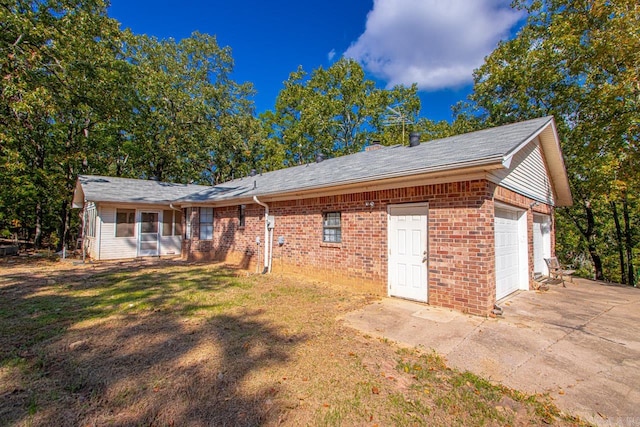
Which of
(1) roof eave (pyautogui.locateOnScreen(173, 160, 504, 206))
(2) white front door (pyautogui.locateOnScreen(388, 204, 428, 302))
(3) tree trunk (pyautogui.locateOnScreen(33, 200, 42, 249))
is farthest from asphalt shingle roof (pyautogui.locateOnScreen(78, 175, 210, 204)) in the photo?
(2) white front door (pyautogui.locateOnScreen(388, 204, 428, 302))

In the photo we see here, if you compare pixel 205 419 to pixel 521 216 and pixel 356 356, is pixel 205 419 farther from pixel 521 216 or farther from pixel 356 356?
pixel 521 216

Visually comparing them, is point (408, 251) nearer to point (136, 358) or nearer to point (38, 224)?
point (136, 358)

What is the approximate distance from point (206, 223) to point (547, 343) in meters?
12.8

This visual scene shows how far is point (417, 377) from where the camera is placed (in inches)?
134

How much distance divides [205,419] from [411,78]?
99.7 ft

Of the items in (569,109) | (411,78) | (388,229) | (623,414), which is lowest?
(623,414)

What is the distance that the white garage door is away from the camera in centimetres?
662

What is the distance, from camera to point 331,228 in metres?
8.47

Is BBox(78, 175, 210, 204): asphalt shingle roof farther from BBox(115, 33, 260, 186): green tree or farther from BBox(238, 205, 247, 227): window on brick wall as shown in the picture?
BBox(115, 33, 260, 186): green tree

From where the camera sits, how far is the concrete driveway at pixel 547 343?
3.10 m

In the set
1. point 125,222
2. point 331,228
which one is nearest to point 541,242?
point 331,228

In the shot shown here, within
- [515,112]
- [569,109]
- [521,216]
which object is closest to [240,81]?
[515,112]

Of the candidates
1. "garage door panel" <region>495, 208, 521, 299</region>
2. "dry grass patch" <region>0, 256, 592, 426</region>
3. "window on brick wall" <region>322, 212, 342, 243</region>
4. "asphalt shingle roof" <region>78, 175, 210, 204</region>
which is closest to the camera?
"dry grass patch" <region>0, 256, 592, 426</region>

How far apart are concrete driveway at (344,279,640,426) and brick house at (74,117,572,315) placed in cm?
64
